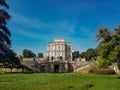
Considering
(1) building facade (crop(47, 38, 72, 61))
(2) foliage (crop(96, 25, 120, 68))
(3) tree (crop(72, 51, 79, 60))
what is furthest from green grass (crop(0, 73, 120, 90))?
(3) tree (crop(72, 51, 79, 60))

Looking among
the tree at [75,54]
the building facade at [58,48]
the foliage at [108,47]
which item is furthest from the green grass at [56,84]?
the tree at [75,54]

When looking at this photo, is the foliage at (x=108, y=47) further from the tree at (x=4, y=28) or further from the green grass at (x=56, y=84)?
the tree at (x=4, y=28)

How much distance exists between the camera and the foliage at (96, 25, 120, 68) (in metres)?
30.8

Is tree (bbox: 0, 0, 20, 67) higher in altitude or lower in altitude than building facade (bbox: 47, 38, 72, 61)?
lower

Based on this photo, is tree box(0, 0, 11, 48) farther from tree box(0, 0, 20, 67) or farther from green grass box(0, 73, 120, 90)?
green grass box(0, 73, 120, 90)

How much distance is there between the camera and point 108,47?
104ft

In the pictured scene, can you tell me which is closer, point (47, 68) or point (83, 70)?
point (83, 70)

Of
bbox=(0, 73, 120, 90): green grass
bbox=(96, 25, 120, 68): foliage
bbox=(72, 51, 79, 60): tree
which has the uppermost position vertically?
bbox=(72, 51, 79, 60): tree

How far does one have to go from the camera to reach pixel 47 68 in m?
87.4

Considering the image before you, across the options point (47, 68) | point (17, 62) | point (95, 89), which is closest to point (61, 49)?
point (47, 68)

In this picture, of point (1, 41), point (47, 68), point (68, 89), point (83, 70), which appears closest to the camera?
point (68, 89)

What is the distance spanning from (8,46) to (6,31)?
2684 millimetres

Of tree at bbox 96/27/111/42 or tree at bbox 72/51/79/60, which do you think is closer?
tree at bbox 96/27/111/42

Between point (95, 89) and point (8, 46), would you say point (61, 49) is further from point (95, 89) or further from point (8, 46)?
point (95, 89)
